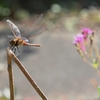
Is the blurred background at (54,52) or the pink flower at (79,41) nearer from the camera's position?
the pink flower at (79,41)

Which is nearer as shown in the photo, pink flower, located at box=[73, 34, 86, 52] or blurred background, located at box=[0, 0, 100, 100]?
pink flower, located at box=[73, 34, 86, 52]

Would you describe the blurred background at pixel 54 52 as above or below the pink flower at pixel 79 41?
above

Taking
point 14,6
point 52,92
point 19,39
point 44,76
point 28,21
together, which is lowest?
point 19,39

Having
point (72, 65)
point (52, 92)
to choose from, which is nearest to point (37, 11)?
point (72, 65)

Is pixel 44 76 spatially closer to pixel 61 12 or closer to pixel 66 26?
pixel 66 26

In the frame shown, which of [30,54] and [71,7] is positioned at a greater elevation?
[71,7]

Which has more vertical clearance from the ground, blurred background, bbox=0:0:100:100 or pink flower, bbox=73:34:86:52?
blurred background, bbox=0:0:100:100

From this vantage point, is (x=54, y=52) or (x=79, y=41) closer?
(x=79, y=41)

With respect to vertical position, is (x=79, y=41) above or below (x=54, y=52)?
below
